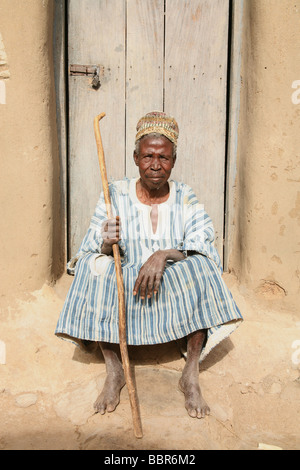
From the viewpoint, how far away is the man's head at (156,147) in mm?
2580

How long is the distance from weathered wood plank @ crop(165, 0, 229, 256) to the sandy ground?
0.97 metres

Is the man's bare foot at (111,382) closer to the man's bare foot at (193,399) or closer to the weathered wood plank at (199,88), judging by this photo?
the man's bare foot at (193,399)

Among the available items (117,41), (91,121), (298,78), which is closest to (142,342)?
(91,121)

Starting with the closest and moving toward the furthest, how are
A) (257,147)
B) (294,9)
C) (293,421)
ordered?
1. (293,421)
2. (294,9)
3. (257,147)

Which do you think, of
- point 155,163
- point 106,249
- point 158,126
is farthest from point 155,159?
point 106,249

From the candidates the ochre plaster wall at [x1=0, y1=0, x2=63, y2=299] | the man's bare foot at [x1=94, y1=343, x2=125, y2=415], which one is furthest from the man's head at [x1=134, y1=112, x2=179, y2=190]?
the man's bare foot at [x1=94, y1=343, x2=125, y2=415]

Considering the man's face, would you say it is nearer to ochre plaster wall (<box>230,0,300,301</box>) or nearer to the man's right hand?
the man's right hand

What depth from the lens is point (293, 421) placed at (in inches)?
90.4

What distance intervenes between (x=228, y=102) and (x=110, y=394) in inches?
90.4

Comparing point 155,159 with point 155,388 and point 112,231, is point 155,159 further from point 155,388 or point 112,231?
point 155,388

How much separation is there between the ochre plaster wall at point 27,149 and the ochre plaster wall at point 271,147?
4.50 feet

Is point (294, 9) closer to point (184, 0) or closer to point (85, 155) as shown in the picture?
point (184, 0)

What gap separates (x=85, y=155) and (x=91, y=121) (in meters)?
0.26

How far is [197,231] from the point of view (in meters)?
2.59
